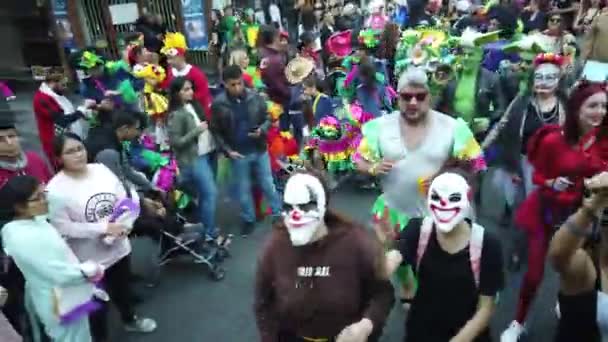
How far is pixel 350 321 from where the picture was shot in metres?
2.51

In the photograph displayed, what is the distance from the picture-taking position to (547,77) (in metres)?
4.30

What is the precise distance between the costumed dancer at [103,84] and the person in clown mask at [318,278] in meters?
3.87

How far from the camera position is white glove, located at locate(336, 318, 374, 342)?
239cm

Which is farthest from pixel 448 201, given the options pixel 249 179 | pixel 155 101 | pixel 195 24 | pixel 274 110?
pixel 195 24

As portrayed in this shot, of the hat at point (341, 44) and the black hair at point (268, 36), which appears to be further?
the hat at point (341, 44)

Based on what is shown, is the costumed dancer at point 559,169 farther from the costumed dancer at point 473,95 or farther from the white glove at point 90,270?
the white glove at point 90,270

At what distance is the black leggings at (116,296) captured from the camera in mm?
4078

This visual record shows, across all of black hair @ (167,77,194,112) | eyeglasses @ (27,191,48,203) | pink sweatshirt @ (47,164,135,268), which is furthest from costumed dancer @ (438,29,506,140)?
eyeglasses @ (27,191,48,203)

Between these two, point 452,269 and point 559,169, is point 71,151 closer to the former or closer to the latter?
point 452,269

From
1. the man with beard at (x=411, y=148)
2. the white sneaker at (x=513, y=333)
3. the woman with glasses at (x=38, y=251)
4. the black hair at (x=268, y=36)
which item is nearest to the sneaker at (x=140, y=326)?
the woman with glasses at (x=38, y=251)

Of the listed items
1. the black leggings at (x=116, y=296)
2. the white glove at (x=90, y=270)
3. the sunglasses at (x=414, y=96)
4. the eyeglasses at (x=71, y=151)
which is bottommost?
the black leggings at (x=116, y=296)

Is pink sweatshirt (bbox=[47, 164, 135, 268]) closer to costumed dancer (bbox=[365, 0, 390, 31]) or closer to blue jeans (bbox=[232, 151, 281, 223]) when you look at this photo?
blue jeans (bbox=[232, 151, 281, 223])

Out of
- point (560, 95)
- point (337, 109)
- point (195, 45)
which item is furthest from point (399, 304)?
point (195, 45)

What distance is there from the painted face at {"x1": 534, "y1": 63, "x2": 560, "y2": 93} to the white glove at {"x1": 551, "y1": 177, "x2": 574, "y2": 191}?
3.41 ft
